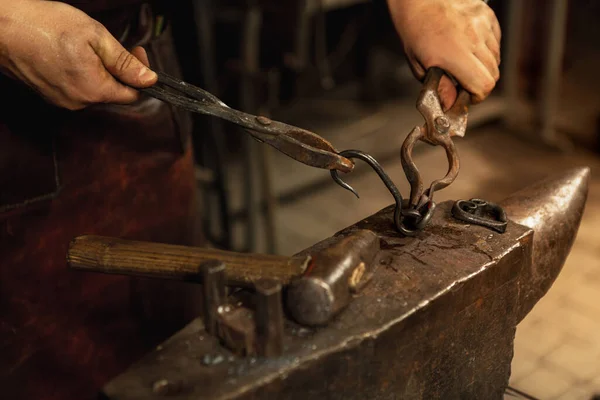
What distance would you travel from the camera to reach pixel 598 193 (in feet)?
12.4

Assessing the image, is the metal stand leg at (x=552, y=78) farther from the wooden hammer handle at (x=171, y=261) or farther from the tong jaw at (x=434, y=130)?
the wooden hammer handle at (x=171, y=261)

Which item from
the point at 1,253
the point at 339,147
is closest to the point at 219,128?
the point at 1,253

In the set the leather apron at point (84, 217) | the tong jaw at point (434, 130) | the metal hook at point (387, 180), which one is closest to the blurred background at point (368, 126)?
the leather apron at point (84, 217)

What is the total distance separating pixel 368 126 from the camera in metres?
4.62

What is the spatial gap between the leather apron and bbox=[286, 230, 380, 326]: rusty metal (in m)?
0.78

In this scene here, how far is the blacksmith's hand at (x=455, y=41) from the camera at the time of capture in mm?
1471

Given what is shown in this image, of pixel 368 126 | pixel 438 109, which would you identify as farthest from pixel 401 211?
pixel 368 126

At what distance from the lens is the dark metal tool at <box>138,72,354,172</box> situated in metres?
1.23

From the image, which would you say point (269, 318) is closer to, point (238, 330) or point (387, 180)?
point (238, 330)

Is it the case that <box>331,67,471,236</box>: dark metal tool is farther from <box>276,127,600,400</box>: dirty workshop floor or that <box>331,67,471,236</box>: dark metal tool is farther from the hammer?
<box>276,127,600,400</box>: dirty workshop floor

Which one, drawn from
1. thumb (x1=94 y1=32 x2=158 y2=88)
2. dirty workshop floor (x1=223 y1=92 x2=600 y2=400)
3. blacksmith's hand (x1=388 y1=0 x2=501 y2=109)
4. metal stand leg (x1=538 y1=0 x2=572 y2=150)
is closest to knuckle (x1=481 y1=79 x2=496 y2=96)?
blacksmith's hand (x1=388 y1=0 x2=501 y2=109)

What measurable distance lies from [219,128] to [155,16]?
100 cm

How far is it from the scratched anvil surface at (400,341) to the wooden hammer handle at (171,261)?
0.08 m

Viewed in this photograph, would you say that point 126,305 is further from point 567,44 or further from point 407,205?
point 567,44
